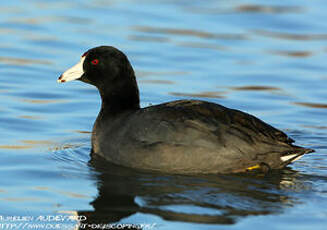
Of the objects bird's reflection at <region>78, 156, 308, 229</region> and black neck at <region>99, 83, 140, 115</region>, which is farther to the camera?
black neck at <region>99, 83, 140, 115</region>

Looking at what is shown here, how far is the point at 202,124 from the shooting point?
312 inches

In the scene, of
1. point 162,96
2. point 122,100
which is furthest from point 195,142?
point 162,96

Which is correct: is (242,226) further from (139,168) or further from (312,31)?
(312,31)

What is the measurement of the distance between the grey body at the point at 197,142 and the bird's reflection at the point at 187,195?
125mm

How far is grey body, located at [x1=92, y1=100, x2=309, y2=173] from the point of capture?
785cm

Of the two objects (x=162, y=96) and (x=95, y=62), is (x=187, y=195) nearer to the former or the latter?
(x=95, y=62)

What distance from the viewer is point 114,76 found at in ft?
28.8

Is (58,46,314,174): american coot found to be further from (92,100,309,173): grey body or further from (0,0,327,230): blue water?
(0,0,327,230): blue water

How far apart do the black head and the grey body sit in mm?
633

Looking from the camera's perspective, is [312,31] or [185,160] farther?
[312,31]

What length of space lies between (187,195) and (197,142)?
29.4 inches

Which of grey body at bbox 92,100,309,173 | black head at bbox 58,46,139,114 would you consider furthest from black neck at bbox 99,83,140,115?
grey body at bbox 92,100,309,173

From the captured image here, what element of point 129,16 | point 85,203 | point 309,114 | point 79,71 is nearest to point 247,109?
point 309,114

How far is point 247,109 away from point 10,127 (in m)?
3.40
